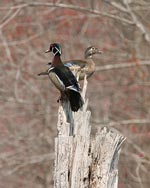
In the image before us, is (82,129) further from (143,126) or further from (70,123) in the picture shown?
(143,126)

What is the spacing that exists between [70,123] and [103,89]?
792 centimetres

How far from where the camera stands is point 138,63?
452 inches

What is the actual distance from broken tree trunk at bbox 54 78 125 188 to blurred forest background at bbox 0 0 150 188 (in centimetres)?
Answer: 630

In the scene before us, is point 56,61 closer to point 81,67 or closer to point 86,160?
point 81,67

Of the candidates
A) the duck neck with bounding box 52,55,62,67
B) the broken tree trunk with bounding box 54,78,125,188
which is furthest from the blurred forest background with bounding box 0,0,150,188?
the broken tree trunk with bounding box 54,78,125,188

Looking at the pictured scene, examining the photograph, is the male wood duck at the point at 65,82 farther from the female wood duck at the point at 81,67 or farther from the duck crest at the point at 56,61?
the female wood duck at the point at 81,67

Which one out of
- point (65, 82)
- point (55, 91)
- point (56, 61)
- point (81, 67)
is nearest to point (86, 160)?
point (65, 82)

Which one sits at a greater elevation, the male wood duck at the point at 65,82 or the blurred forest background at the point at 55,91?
the blurred forest background at the point at 55,91

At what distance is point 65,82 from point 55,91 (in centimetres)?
695

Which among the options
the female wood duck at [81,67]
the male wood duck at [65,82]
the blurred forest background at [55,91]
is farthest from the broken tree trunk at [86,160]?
the blurred forest background at [55,91]

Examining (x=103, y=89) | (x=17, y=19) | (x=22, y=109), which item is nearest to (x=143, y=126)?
(x=103, y=89)

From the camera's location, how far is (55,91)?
A: 42.0ft

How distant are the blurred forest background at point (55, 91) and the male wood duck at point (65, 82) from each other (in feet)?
17.0

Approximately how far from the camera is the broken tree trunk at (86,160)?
4930 millimetres
